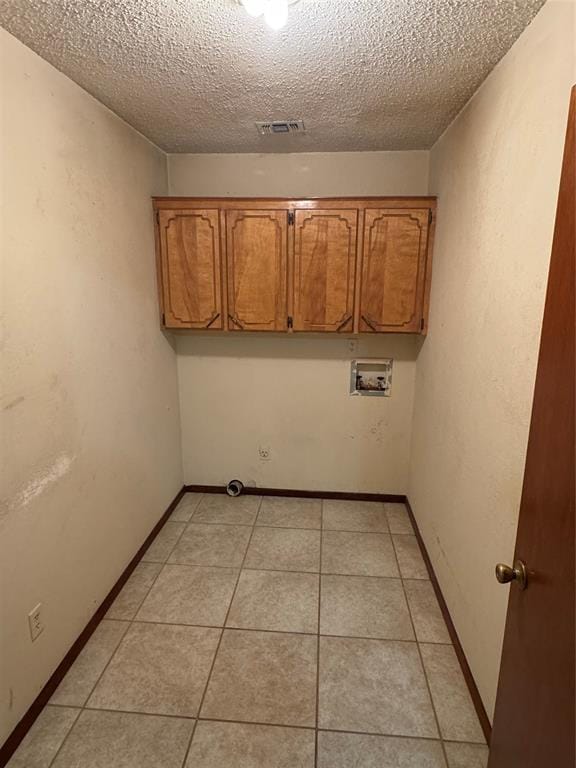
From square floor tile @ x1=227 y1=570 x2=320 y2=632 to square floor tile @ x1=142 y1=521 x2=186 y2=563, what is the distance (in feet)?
1.82

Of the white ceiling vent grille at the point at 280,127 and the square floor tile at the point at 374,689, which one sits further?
the white ceiling vent grille at the point at 280,127

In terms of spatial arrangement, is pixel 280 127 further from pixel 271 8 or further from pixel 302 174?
pixel 271 8

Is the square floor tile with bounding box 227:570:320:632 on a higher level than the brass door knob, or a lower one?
lower

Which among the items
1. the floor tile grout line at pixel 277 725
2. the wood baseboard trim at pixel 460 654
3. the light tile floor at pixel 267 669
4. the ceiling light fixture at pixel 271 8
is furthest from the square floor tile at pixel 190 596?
the ceiling light fixture at pixel 271 8

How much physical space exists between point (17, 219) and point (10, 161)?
19 centimetres

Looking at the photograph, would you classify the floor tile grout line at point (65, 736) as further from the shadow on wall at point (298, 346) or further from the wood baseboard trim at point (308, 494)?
the shadow on wall at point (298, 346)

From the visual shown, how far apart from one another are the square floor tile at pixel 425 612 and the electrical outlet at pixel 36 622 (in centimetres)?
166

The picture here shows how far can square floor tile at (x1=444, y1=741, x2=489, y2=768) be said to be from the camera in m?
1.44

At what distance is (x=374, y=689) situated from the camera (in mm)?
1704

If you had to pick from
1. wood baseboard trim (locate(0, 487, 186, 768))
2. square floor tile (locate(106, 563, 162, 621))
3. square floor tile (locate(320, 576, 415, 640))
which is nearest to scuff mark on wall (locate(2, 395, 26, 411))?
wood baseboard trim (locate(0, 487, 186, 768))

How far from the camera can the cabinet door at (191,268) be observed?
2574 millimetres

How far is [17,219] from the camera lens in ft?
4.77

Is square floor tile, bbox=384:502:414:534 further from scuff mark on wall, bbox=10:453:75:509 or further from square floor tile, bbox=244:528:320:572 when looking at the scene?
scuff mark on wall, bbox=10:453:75:509

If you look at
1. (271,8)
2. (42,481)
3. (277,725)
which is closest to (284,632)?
(277,725)
